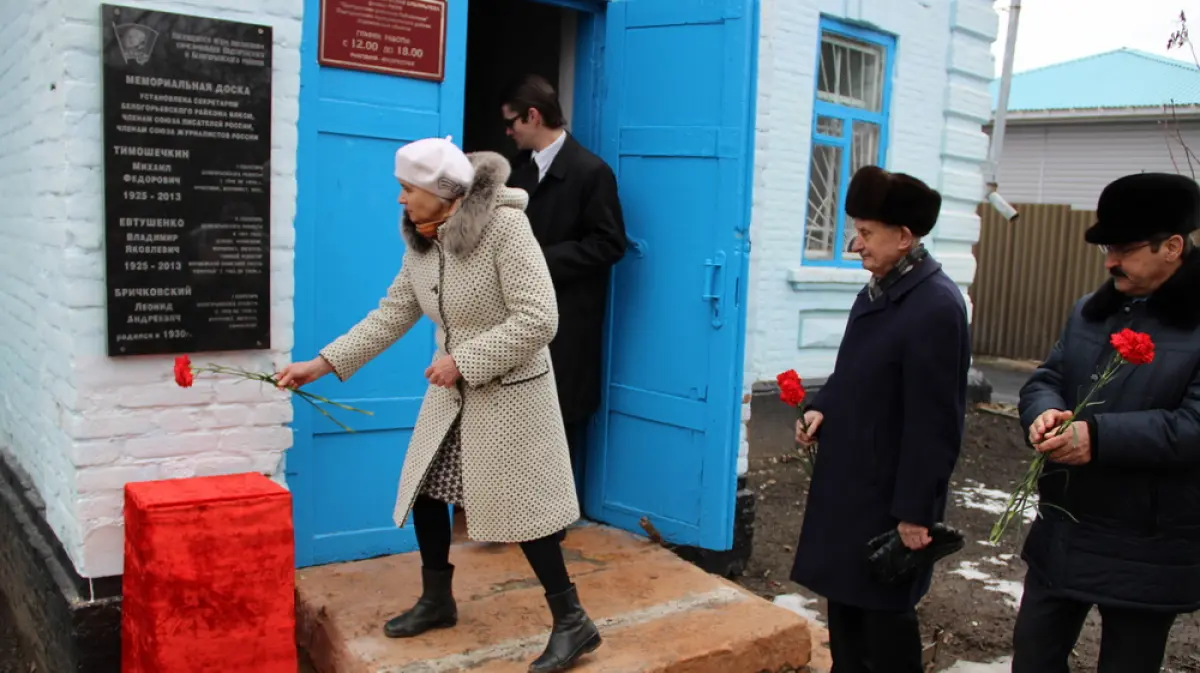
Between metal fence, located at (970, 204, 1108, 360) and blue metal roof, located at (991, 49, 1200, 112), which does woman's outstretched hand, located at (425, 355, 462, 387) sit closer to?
metal fence, located at (970, 204, 1108, 360)

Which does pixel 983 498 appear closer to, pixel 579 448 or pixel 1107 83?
pixel 579 448

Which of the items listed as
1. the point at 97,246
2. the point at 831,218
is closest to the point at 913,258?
the point at 97,246

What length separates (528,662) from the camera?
3225mm

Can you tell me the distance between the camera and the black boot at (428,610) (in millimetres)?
3311

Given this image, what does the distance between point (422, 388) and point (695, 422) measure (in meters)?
1.14

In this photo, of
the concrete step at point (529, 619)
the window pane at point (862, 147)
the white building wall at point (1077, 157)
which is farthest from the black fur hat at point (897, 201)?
the white building wall at point (1077, 157)

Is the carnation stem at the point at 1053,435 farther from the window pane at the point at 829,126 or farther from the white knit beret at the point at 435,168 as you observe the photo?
the window pane at the point at 829,126

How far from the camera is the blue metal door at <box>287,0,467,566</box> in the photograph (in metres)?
3.72

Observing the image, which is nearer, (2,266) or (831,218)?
(2,266)

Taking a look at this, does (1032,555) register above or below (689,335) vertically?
below

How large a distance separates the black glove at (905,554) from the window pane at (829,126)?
5060 mm

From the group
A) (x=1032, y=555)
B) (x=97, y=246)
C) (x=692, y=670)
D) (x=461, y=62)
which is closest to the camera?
(x=1032, y=555)

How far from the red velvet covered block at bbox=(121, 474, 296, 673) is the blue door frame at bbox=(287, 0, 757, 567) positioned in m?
0.78

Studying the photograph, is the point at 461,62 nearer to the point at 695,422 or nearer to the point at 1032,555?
the point at 695,422
